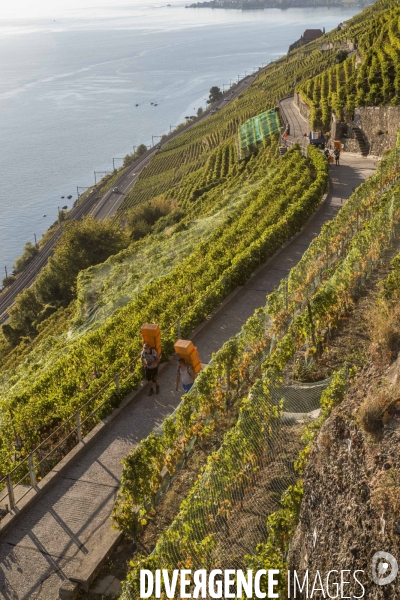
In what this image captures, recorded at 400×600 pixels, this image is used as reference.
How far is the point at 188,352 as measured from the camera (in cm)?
1212

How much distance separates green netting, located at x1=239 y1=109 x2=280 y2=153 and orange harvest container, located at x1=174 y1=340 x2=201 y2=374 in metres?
44.7

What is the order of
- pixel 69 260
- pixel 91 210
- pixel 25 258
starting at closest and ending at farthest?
1. pixel 69 260
2. pixel 25 258
3. pixel 91 210

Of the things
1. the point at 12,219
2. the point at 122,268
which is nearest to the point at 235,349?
the point at 122,268

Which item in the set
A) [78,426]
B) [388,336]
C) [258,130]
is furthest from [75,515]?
Result: [258,130]

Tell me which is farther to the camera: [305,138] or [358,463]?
[305,138]

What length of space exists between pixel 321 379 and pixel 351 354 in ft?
2.48

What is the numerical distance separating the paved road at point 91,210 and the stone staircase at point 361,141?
42.2m

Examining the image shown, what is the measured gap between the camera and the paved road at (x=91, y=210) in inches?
3105

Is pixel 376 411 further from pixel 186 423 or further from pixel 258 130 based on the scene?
pixel 258 130

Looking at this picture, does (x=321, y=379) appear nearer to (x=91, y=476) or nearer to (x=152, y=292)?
(x=91, y=476)

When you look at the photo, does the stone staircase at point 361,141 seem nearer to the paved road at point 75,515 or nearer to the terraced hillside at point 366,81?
the terraced hillside at point 366,81

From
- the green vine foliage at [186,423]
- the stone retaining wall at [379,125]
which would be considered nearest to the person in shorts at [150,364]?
the green vine foliage at [186,423]

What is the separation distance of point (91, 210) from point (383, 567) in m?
95.2

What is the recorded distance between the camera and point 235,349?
Answer: 37.7ft
